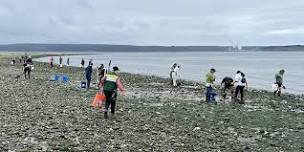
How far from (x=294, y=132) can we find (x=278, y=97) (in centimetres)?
1597

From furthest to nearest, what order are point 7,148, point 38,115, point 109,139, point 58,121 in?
point 38,115 < point 58,121 < point 109,139 < point 7,148

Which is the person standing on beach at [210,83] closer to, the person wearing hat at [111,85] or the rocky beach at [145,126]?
the rocky beach at [145,126]

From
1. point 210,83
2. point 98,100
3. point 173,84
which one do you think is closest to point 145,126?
point 98,100

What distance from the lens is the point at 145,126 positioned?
16891 mm

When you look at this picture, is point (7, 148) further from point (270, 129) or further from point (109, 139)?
point (270, 129)

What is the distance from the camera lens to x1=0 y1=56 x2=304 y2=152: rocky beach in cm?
1373

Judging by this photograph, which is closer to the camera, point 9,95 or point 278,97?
point 9,95

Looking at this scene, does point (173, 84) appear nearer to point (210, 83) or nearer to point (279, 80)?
point (279, 80)

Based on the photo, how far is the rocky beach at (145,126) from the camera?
13.7 meters

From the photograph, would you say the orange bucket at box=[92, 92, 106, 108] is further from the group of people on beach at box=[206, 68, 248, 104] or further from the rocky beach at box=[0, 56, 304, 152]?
the group of people on beach at box=[206, 68, 248, 104]

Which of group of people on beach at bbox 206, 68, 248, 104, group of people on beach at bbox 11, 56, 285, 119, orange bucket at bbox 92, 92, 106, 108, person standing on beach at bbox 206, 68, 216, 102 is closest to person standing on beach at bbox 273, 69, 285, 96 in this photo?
group of people on beach at bbox 11, 56, 285, 119

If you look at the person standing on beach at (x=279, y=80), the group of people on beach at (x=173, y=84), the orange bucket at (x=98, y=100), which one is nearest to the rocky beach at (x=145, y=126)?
the orange bucket at (x=98, y=100)

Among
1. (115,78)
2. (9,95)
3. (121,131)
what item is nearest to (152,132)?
(121,131)

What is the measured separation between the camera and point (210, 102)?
26.2m
